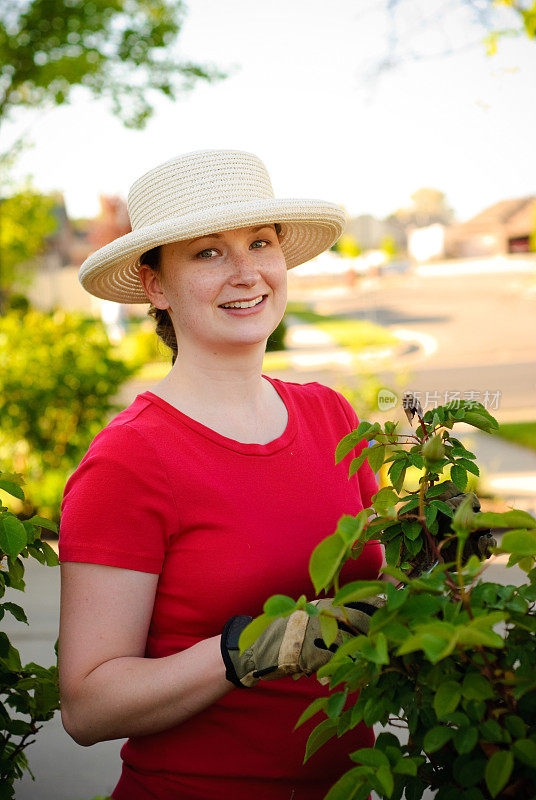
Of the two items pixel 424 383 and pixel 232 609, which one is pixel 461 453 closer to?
pixel 232 609

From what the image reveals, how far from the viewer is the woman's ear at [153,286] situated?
5.92ft

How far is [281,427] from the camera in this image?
181 cm

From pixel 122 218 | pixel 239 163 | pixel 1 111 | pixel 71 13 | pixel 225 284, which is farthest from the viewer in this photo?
pixel 122 218

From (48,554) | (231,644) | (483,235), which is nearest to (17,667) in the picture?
(48,554)

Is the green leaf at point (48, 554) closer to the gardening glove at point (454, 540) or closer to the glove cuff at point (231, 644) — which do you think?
the glove cuff at point (231, 644)

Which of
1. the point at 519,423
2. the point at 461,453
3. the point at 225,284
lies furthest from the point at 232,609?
the point at 519,423

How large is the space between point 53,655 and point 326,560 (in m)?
3.19

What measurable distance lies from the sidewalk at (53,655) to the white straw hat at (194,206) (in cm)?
169

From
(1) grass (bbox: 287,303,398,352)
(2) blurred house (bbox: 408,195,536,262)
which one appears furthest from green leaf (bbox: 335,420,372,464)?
(2) blurred house (bbox: 408,195,536,262)

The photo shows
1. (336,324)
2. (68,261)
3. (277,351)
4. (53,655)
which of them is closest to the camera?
(53,655)

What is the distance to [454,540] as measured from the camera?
1499 millimetres

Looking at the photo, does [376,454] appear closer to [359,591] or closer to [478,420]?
[478,420]

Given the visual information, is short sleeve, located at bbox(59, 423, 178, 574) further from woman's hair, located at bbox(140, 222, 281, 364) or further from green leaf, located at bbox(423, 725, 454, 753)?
green leaf, located at bbox(423, 725, 454, 753)

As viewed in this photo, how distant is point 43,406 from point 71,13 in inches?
230
